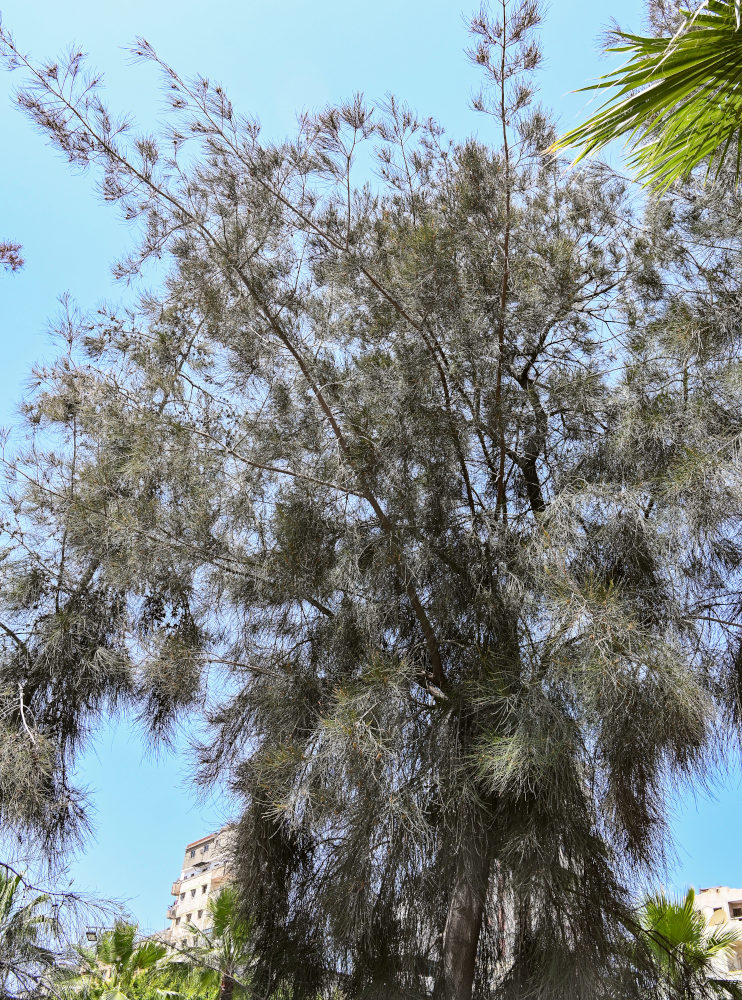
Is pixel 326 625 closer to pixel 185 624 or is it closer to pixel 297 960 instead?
pixel 185 624

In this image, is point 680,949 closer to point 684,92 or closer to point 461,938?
point 461,938

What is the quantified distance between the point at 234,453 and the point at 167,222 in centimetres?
110

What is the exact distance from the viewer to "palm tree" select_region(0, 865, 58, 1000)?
3201mm

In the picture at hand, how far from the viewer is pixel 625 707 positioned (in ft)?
9.13

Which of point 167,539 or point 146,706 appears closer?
point 167,539

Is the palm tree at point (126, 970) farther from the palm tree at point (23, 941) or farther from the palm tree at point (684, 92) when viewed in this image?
the palm tree at point (684, 92)

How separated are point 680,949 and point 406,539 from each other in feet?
6.86

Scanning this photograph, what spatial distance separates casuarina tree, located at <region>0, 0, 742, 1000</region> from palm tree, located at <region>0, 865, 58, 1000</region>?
12.4 inches

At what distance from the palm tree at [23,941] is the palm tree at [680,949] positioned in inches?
87.8

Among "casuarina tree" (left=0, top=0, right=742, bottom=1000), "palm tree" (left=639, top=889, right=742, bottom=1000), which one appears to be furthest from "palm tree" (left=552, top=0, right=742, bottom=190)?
"palm tree" (left=639, top=889, right=742, bottom=1000)

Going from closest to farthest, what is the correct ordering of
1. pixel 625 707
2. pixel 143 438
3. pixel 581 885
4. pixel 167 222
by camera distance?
pixel 625 707, pixel 581 885, pixel 143 438, pixel 167 222

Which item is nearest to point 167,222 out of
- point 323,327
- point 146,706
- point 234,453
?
point 323,327

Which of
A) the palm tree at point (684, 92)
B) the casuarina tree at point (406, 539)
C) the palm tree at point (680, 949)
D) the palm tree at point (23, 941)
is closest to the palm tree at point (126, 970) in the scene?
the palm tree at point (23, 941)

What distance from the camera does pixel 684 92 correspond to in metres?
2.05
